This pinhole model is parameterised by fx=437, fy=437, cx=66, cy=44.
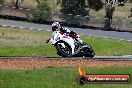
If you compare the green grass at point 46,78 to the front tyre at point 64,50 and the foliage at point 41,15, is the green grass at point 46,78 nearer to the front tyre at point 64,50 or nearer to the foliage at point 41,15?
the front tyre at point 64,50

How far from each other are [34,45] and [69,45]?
28.7 ft

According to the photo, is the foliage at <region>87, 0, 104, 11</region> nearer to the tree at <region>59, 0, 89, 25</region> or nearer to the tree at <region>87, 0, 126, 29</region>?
the tree at <region>87, 0, 126, 29</region>

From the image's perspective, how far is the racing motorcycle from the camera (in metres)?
24.8

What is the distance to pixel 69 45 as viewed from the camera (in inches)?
983

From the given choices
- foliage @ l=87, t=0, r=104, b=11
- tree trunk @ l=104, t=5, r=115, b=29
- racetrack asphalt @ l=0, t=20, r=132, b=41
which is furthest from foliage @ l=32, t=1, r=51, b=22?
foliage @ l=87, t=0, r=104, b=11

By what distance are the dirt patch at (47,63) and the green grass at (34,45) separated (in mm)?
5932

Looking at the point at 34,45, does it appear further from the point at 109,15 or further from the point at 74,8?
the point at 109,15

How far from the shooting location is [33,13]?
52.4 metres

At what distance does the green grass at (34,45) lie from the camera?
30.5m

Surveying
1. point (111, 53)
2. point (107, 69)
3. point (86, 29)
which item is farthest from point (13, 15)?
point (107, 69)

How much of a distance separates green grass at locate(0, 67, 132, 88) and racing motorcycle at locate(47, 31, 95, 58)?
11.4 feet

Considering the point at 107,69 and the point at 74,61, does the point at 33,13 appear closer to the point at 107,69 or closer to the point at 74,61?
the point at 74,61

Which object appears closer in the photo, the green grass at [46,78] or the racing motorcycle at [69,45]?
the green grass at [46,78]

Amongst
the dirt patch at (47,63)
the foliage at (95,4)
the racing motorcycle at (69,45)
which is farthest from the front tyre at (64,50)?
the foliage at (95,4)
